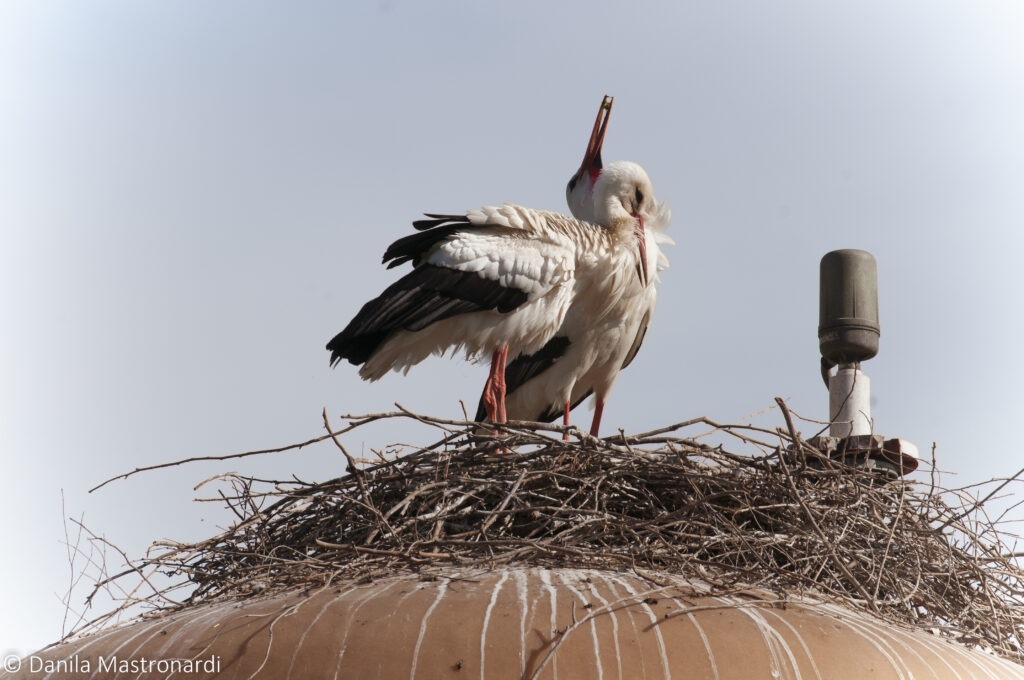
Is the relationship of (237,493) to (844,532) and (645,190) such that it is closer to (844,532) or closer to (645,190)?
(844,532)

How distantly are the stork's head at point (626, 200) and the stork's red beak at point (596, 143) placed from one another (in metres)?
0.34

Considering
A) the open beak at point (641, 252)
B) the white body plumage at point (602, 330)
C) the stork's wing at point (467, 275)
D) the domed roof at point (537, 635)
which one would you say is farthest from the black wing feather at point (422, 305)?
the domed roof at point (537, 635)

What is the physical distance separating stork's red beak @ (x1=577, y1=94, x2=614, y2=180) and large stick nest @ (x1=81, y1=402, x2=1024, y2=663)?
12.7ft

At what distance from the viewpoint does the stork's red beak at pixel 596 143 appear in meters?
9.56

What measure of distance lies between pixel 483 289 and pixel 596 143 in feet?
6.87

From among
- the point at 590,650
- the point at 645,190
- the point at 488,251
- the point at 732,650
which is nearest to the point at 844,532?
the point at 732,650

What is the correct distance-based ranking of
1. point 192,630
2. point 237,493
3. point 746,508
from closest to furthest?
point 192,630
point 746,508
point 237,493

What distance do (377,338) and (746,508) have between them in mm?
3370

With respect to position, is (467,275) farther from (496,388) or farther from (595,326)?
(595,326)

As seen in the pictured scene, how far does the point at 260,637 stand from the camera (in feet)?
15.4

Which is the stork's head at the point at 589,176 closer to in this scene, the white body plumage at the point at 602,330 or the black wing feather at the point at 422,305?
the white body plumage at the point at 602,330

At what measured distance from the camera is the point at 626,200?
29.8 feet

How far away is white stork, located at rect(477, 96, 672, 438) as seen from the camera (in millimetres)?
8852

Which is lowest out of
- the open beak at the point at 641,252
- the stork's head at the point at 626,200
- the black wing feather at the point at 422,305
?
the black wing feather at the point at 422,305
